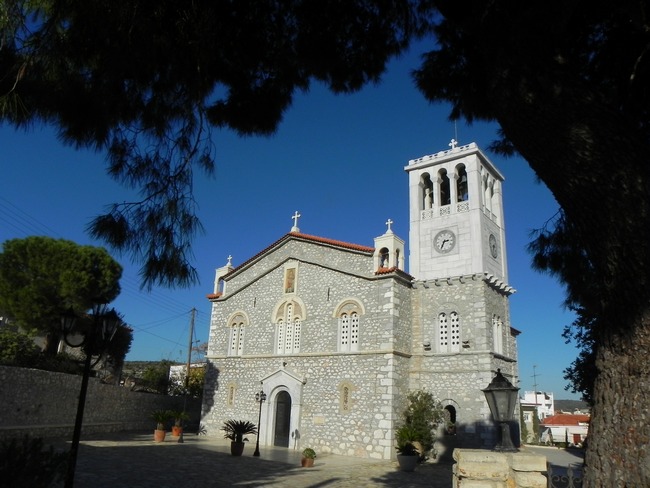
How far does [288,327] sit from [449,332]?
6.54m

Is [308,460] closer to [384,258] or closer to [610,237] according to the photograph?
[384,258]

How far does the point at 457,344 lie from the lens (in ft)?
58.4

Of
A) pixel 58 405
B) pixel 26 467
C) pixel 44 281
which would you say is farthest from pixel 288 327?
pixel 26 467

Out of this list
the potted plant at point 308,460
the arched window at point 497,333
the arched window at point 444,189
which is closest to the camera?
the potted plant at point 308,460

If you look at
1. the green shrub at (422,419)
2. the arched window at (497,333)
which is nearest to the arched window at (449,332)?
the arched window at (497,333)

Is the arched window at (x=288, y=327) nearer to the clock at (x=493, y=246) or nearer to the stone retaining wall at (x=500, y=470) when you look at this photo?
the clock at (x=493, y=246)

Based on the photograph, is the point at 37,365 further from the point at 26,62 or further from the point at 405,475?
the point at 26,62

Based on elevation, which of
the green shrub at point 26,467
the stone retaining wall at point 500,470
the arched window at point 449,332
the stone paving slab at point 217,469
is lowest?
the stone paving slab at point 217,469

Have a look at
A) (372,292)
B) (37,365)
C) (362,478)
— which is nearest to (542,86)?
(362,478)

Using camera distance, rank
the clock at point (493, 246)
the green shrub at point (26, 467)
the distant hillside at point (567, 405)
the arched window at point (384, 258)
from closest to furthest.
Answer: the green shrub at point (26, 467) → the arched window at point (384, 258) → the clock at point (493, 246) → the distant hillside at point (567, 405)

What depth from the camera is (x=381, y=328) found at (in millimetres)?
17906

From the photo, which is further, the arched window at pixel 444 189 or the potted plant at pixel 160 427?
the arched window at pixel 444 189

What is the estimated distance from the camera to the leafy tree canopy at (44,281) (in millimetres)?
21844

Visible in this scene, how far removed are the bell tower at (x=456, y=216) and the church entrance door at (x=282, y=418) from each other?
7260 mm
